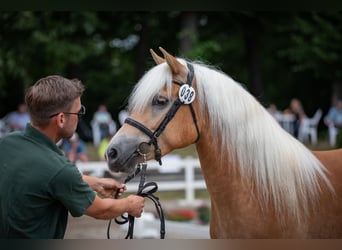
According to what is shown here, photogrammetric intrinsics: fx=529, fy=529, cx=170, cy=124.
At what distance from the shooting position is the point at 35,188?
7.65 feet

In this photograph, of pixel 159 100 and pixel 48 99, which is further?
pixel 159 100

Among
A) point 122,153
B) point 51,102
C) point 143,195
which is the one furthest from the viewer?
point 122,153

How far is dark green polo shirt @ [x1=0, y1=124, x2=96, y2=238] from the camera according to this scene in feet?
7.66

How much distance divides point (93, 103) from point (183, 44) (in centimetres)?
1075

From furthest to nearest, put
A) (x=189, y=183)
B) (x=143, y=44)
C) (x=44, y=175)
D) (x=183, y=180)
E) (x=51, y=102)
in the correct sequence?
(x=143, y=44), (x=183, y=180), (x=189, y=183), (x=51, y=102), (x=44, y=175)

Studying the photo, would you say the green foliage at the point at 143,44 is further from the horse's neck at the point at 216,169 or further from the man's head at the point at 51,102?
the man's head at the point at 51,102

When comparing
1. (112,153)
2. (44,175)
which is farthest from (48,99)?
(112,153)

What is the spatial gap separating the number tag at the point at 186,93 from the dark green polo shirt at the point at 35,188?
945mm

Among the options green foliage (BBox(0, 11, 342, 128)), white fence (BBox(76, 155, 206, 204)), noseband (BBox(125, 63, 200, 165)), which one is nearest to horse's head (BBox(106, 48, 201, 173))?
noseband (BBox(125, 63, 200, 165))

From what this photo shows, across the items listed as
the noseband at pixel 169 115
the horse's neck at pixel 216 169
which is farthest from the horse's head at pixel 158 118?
the horse's neck at pixel 216 169

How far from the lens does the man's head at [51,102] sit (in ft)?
7.97

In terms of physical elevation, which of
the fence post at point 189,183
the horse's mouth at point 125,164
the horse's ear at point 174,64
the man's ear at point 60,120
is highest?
the horse's ear at point 174,64

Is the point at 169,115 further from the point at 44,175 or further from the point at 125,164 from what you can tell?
the point at 44,175

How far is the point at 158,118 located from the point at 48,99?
0.87m
